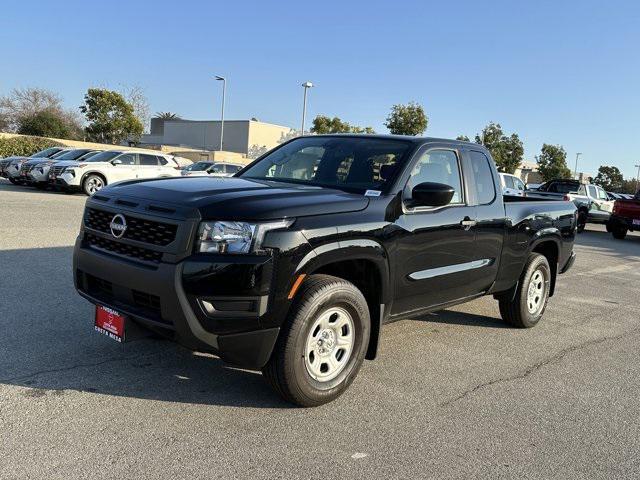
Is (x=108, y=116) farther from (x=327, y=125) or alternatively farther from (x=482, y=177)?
(x=482, y=177)

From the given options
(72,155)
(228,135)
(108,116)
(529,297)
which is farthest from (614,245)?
(228,135)

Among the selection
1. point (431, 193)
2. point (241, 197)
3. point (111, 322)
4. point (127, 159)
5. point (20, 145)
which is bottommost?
point (111, 322)

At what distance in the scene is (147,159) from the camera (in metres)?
20.2

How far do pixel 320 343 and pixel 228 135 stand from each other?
72.0 metres

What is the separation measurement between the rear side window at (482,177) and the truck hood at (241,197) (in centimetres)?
168

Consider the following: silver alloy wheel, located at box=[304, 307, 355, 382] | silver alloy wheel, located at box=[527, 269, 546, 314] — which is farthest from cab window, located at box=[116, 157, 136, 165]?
silver alloy wheel, located at box=[304, 307, 355, 382]

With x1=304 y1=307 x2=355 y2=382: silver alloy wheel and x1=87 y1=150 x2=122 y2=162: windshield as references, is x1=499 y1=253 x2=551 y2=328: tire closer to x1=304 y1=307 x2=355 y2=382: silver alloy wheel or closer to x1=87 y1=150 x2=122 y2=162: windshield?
x1=304 y1=307 x2=355 y2=382: silver alloy wheel

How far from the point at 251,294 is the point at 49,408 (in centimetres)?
146

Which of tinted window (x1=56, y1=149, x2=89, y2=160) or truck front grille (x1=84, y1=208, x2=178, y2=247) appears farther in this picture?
tinted window (x1=56, y1=149, x2=89, y2=160)

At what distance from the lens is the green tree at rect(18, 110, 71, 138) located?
184 feet

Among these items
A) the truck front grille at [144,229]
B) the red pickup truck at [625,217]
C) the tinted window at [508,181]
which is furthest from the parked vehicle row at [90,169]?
the truck front grille at [144,229]

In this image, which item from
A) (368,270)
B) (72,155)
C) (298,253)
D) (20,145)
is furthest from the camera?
(20,145)

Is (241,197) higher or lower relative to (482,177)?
lower

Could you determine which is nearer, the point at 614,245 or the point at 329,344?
the point at 329,344
